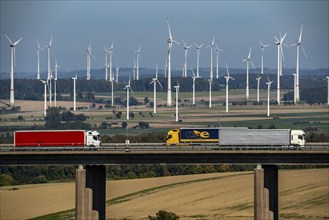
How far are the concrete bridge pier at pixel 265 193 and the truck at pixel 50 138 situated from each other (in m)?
22.6

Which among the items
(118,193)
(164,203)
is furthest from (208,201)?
(118,193)

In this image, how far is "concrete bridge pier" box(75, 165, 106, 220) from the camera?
352 ft

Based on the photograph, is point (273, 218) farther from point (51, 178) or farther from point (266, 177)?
point (51, 178)

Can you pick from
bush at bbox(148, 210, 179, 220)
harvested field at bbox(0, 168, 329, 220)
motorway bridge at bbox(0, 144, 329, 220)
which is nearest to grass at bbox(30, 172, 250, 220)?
harvested field at bbox(0, 168, 329, 220)

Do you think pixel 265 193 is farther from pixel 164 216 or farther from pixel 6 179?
pixel 6 179

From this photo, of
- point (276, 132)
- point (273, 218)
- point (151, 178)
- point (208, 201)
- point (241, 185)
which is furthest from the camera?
point (151, 178)

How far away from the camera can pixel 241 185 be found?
502 ft

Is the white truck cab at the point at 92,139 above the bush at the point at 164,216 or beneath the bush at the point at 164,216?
above

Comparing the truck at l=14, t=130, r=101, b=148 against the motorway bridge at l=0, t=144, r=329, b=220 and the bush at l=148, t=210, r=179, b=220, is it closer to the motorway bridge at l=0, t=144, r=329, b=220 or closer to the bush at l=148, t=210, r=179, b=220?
the motorway bridge at l=0, t=144, r=329, b=220

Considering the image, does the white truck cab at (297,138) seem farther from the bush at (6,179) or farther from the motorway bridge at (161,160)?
the bush at (6,179)

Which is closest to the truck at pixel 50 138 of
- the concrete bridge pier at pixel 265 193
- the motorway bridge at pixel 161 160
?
the motorway bridge at pixel 161 160

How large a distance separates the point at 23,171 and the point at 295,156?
82147 millimetres

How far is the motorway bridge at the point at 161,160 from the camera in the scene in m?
106

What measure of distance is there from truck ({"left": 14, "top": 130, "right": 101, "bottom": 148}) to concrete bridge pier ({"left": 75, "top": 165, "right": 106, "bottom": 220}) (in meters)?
12.1
